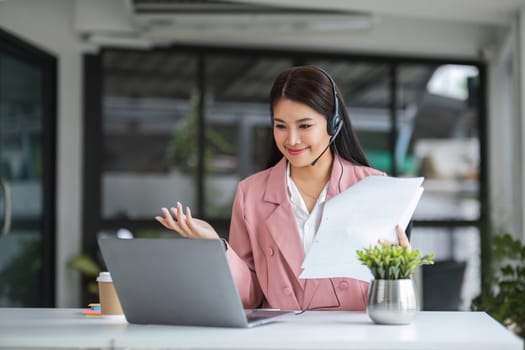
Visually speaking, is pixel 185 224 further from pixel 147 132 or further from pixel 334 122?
pixel 147 132

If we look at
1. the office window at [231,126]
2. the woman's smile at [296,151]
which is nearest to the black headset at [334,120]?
the woman's smile at [296,151]

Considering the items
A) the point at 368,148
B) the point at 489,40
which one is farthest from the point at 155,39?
the point at 489,40

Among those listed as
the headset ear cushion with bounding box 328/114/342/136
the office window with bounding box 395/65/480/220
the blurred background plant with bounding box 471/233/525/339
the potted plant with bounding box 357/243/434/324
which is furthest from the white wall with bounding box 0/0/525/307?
the potted plant with bounding box 357/243/434/324

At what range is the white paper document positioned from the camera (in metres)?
2.21

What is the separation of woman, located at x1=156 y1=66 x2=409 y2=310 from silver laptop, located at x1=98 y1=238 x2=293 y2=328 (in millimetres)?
417

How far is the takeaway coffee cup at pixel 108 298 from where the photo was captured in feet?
7.50

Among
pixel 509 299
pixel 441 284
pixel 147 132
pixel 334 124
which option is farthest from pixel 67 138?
pixel 334 124

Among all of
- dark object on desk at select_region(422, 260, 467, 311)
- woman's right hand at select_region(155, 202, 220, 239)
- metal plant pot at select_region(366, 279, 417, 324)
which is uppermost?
woman's right hand at select_region(155, 202, 220, 239)

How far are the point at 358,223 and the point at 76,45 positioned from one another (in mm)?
4840

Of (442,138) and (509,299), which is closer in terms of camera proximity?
(509,299)

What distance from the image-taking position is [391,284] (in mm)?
2031

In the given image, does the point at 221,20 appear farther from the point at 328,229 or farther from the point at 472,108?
the point at 328,229

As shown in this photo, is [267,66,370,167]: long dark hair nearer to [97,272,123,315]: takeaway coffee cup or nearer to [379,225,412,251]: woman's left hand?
[379,225,412,251]: woman's left hand

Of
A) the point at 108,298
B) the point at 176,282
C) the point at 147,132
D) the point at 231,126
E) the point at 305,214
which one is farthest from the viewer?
the point at 231,126
